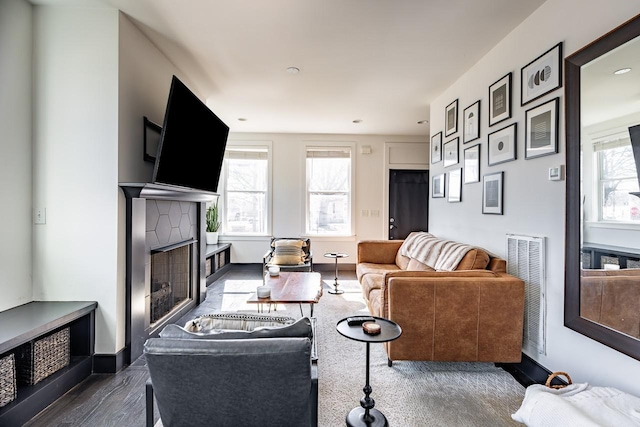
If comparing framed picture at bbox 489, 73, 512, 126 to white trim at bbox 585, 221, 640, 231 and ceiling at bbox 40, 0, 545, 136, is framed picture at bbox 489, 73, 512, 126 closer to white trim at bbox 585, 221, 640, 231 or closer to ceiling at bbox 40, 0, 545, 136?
ceiling at bbox 40, 0, 545, 136

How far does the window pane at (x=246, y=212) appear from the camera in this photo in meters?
5.95

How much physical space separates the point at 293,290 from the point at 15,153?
229 centimetres

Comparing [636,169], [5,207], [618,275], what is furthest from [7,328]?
[636,169]

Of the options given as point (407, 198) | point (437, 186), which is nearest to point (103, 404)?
point (437, 186)

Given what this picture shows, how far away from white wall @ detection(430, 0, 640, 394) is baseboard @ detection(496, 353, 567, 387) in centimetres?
5

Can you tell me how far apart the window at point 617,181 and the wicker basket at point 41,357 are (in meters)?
3.42

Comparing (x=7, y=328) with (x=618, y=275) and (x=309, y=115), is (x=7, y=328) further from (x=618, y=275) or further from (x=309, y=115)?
(x=309, y=115)

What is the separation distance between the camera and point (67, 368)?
2.05 meters

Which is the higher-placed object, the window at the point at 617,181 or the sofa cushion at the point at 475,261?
the window at the point at 617,181

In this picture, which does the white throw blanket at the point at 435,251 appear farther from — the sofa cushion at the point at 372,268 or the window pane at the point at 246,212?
the window pane at the point at 246,212

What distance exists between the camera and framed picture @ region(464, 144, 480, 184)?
2982mm

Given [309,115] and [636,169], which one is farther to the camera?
[309,115]

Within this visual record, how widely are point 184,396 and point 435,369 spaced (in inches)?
76.3

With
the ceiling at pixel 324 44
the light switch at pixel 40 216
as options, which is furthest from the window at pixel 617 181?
the light switch at pixel 40 216
